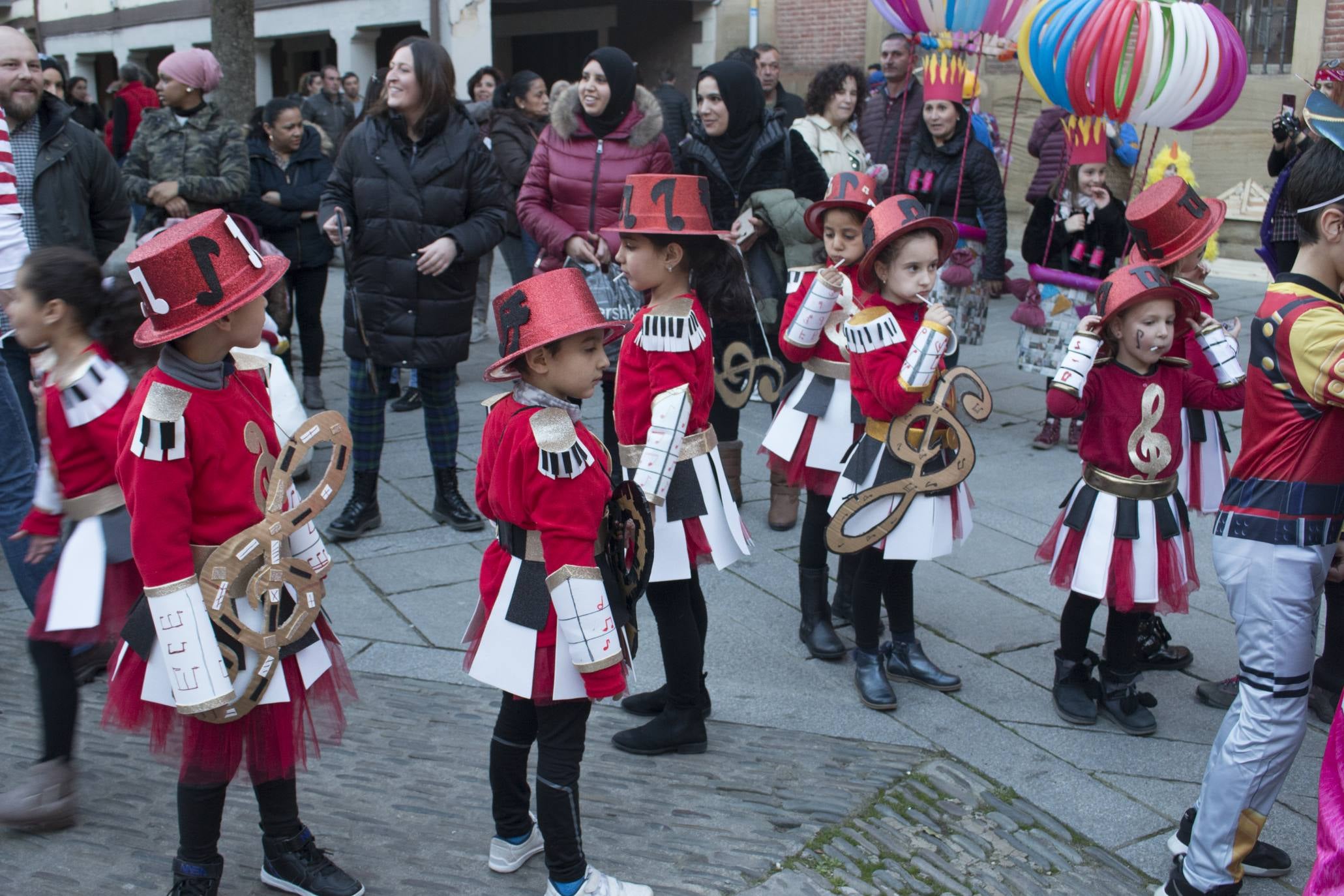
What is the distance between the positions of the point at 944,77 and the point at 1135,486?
12.1 ft

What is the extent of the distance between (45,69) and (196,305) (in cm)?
622

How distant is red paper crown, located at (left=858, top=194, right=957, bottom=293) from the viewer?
11.6ft

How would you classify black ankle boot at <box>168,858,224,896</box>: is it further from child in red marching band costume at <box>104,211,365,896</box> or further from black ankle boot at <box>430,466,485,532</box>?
black ankle boot at <box>430,466,485,532</box>

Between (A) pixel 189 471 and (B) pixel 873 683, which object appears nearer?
(A) pixel 189 471

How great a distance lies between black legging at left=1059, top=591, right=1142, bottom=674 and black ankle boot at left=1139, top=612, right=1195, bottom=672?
1.28 ft

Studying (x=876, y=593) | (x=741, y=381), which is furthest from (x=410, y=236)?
(x=876, y=593)

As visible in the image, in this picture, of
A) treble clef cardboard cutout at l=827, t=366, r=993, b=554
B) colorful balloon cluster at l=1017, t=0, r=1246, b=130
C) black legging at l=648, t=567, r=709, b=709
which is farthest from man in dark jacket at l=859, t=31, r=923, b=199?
black legging at l=648, t=567, r=709, b=709

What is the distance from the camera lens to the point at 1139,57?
556cm

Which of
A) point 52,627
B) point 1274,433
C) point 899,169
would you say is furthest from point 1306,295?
point 899,169

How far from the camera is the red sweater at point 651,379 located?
342 centimetres

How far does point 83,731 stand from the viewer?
3664mm

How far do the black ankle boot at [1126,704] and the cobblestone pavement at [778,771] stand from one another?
5cm

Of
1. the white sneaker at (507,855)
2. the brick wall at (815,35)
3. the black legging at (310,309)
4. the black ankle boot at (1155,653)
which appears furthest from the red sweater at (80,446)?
the brick wall at (815,35)

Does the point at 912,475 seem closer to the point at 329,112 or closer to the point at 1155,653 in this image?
the point at 1155,653
